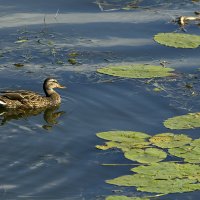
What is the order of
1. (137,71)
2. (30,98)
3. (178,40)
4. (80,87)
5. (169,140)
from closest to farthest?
(169,140) → (30,98) → (80,87) → (137,71) → (178,40)

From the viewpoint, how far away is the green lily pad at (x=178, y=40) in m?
18.4

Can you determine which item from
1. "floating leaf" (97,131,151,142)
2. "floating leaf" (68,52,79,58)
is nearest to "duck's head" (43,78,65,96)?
"floating leaf" (68,52,79,58)

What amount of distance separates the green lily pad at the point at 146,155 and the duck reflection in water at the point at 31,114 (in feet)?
7.20

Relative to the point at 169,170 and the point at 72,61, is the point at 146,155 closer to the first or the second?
the point at 169,170

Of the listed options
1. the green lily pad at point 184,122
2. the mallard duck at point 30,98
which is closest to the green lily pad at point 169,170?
the green lily pad at point 184,122

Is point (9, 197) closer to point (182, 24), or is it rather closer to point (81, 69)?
point (81, 69)

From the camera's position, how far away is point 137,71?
55.6ft

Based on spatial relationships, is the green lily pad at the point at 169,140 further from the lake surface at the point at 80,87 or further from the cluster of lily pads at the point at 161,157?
the lake surface at the point at 80,87

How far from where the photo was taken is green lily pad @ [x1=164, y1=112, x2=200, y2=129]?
14531mm

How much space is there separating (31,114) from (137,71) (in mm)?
2248

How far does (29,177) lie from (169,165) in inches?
79.3

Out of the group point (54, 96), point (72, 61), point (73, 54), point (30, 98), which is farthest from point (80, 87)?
point (73, 54)

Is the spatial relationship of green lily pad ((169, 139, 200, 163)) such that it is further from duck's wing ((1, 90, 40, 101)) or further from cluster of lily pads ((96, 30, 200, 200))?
duck's wing ((1, 90, 40, 101))

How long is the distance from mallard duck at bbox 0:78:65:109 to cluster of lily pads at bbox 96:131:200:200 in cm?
234
